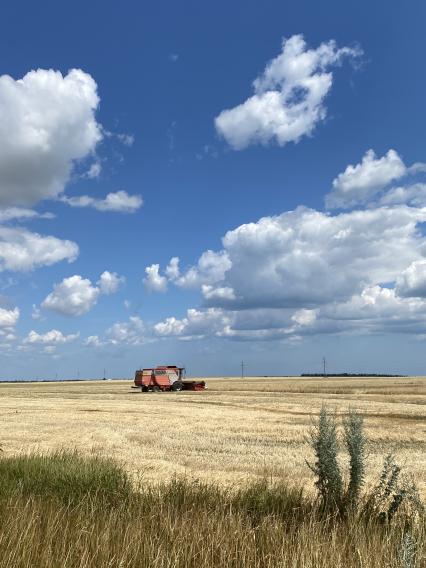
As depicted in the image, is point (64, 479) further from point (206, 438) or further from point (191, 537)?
point (206, 438)

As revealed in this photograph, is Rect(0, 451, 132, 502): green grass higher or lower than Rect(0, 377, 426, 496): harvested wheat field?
higher

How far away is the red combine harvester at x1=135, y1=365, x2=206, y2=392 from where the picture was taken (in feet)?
221

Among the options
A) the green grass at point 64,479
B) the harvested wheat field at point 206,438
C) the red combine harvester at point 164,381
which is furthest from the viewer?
the red combine harvester at point 164,381

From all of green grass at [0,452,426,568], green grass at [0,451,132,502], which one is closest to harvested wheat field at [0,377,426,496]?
green grass at [0,451,132,502]

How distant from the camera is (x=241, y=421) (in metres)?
28.9

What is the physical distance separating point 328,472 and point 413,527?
230cm

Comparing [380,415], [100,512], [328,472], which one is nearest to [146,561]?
[100,512]

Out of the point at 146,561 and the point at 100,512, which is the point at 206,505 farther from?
the point at 146,561

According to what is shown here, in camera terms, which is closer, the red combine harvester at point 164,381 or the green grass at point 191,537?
the green grass at point 191,537

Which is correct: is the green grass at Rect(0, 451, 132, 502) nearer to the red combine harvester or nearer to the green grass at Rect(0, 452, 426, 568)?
the green grass at Rect(0, 452, 426, 568)

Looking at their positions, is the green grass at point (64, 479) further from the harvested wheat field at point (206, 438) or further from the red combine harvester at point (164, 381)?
the red combine harvester at point (164, 381)

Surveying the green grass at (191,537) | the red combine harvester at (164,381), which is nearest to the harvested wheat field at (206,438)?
the green grass at (191,537)

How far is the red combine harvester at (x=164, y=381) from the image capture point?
67438mm

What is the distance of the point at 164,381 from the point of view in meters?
67.5
